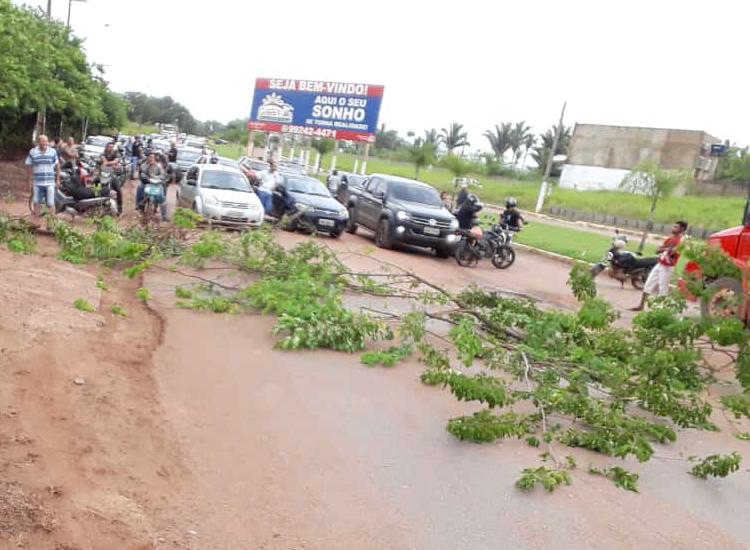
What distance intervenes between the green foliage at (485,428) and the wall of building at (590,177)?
5281 cm

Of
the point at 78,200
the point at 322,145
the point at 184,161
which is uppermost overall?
the point at 322,145

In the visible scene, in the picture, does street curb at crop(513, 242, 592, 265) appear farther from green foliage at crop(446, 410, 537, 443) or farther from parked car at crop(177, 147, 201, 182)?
parked car at crop(177, 147, 201, 182)

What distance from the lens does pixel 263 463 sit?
15.6 ft

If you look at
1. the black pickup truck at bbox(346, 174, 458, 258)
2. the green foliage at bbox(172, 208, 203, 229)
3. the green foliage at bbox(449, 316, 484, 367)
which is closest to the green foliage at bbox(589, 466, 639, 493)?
the green foliage at bbox(449, 316, 484, 367)

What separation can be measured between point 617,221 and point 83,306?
3523cm

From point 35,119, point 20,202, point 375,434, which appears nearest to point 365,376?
point 375,434

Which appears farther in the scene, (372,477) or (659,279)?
(659,279)

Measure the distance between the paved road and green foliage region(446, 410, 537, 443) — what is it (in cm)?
9

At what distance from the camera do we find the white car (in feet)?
51.1

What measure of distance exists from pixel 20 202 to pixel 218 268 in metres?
8.70

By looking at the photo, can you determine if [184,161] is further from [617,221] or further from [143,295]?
[617,221]

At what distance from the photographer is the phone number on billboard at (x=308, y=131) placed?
41.7m

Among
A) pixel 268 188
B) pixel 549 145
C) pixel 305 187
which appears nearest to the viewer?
pixel 305 187

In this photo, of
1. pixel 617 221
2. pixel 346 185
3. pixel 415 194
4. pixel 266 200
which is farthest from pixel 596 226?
pixel 266 200
